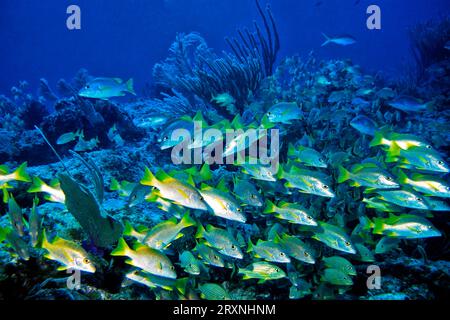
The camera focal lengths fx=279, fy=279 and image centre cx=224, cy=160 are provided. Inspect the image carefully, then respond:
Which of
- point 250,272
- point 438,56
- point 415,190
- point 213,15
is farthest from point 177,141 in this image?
point 213,15

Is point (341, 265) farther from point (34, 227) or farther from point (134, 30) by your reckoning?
point (134, 30)

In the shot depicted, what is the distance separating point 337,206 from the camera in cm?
375

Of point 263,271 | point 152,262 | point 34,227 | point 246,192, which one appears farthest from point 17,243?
point 263,271

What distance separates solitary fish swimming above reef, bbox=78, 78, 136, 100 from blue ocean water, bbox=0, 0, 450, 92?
57756 millimetres

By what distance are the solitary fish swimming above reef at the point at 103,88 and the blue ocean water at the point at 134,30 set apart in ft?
189

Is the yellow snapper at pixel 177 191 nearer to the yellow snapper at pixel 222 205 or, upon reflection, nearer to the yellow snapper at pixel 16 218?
the yellow snapper at pixel 222 205

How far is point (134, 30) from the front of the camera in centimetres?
7219

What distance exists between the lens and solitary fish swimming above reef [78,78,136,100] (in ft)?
15.1

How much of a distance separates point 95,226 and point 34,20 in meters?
98.2

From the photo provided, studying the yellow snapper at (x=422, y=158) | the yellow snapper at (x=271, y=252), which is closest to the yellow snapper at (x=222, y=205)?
the yellow snapper at (x=271, y=252)

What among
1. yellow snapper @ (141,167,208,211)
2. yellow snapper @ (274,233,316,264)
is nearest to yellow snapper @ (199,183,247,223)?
yellow snapper @ (141,167,208,211)

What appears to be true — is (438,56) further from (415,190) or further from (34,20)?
(34,20)
